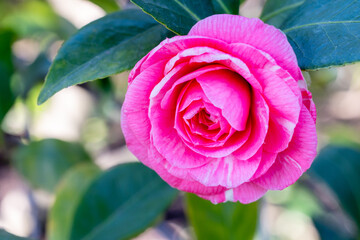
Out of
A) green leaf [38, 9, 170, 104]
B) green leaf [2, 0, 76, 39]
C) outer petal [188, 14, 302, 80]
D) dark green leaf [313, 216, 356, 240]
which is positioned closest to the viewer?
outer petal [188, 14, 302, 80]

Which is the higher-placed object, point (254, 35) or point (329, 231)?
point (254, 35)

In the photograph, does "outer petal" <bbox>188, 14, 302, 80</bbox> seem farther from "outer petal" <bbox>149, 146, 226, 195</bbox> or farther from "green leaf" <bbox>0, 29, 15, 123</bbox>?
"green leaf" <bbox>0, 29, 15, 123</bbox>

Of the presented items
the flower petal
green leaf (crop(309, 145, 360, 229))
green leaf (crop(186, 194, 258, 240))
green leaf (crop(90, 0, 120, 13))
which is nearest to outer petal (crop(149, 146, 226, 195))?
the flower petal

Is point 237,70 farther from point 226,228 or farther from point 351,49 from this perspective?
point 226,228

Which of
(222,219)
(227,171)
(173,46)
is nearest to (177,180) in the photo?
(227,171)

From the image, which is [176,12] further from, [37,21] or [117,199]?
[37,21]

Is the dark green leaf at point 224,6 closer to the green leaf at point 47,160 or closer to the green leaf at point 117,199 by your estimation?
the green leaf at point 117,199
